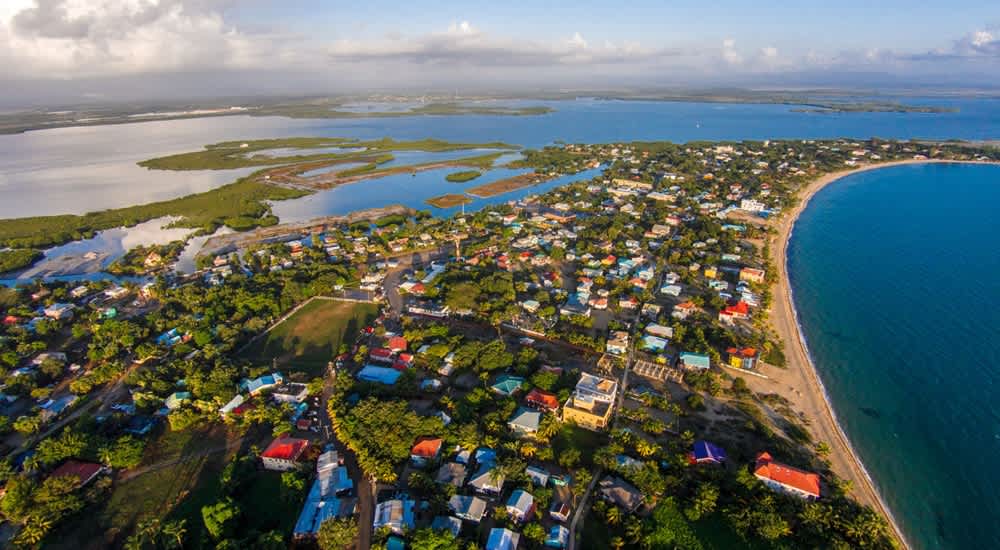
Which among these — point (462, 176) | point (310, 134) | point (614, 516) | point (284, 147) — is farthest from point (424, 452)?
point (310, 134)

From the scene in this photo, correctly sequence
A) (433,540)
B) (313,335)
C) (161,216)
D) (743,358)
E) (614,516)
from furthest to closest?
(161,216), (313,335), (743,358), (614,516), (433,540)

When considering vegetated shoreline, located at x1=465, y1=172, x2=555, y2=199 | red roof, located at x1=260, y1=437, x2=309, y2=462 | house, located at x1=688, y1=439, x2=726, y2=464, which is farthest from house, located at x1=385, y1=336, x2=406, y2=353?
vegetated shoreline, located at x1=465, y1=172, x2=555, y2=199

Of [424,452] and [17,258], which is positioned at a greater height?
[17,258]

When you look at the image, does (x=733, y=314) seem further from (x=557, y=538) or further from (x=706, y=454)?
(x=557, y=538)

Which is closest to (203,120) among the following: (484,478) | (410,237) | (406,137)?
(406,137)

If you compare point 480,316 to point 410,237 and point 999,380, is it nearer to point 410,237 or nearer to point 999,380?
point 410,237
